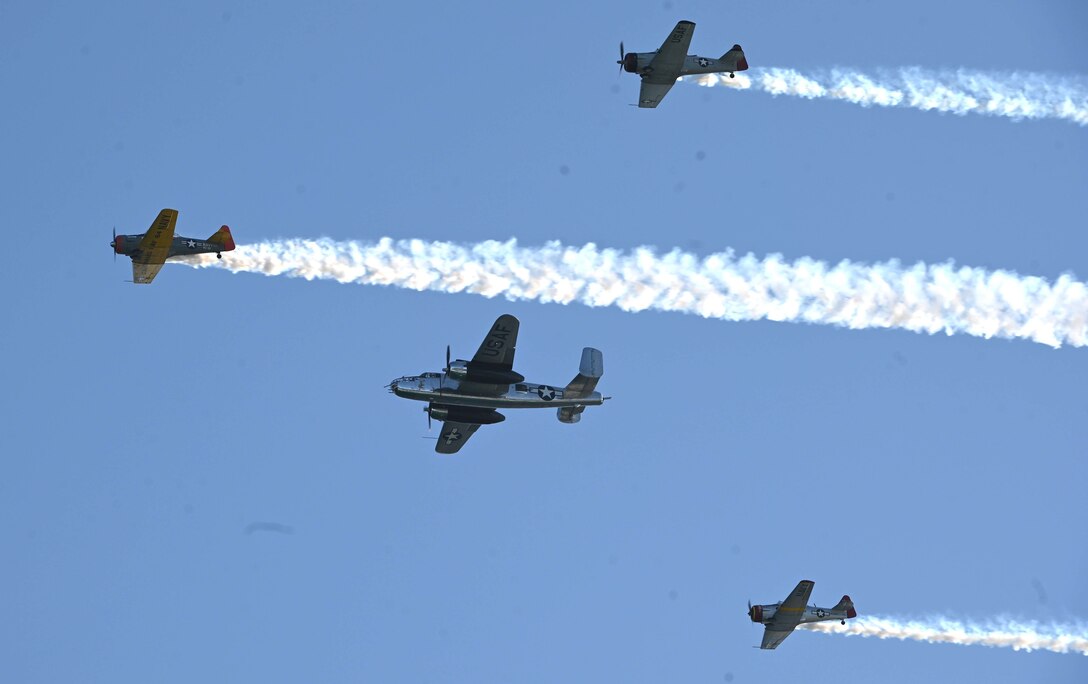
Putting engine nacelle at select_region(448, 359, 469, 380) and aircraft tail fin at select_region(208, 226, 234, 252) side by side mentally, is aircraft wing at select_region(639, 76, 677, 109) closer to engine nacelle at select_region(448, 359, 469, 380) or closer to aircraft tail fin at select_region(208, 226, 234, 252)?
engine nacelle at select_region(448, 359, 469, 380)

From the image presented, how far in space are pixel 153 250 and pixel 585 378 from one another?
19287 mm

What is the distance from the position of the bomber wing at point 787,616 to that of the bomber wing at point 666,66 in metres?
22.1

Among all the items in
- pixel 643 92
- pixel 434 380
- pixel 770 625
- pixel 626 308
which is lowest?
pixel 770 625

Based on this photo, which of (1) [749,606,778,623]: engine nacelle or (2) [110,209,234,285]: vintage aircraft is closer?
(2) [110,209,234,285]: vintage aircraft

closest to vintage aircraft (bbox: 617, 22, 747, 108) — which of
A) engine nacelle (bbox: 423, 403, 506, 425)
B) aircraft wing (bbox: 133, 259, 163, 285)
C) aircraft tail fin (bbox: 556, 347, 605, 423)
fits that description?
aircraft tail fin (bbox: 556, 347, 605, 423)

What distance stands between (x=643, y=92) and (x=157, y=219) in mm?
20880

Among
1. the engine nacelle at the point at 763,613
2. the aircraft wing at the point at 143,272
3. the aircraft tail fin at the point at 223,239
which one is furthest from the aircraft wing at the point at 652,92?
the engine nacelle at the point at 763,613

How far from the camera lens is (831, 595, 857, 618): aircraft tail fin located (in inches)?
2179

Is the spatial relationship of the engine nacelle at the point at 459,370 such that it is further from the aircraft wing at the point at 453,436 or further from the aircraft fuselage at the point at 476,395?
the aircraft wing at the point at 453,436

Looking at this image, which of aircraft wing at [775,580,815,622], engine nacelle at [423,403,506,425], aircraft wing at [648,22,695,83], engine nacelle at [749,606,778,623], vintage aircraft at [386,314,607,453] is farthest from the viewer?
engine nacelle at [749,606,778,623]

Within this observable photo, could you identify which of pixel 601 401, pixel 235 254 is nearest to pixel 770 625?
pixel 601 401

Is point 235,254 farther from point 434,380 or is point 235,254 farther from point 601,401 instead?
point 601,401

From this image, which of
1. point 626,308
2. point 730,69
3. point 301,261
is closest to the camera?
point 626,308

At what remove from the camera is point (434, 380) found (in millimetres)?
44406
